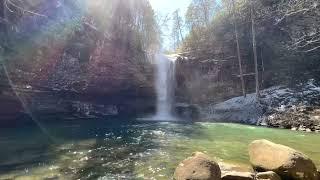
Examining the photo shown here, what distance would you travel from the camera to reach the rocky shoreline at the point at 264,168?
9.27 meters

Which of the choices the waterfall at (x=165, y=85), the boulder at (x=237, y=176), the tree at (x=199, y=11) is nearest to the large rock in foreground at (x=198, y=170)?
the boulder at (x=237, y=176)

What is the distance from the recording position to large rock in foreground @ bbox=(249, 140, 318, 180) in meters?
9.85

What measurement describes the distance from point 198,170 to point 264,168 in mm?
2517

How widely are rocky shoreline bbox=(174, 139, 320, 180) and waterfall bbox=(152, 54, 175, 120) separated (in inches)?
1041

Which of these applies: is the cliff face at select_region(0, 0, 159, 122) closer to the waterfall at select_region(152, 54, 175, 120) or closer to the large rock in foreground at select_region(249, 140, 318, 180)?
the waterfall at select_region(152, 54, 175, 120)

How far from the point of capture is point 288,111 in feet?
96.6

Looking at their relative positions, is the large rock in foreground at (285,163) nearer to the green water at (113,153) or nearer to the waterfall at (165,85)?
the green water at (113,153)

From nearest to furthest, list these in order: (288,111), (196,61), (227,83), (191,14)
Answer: (288,111) → (227,83) → (196,61) → (191,14)

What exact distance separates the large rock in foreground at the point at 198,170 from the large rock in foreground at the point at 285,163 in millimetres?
1937

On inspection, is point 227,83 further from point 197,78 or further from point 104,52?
point 104,52

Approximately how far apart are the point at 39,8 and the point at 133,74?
38.7 ft

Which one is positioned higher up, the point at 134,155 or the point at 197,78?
the point at 197,78

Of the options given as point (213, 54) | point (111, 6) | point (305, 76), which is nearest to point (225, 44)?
point (213, 54)

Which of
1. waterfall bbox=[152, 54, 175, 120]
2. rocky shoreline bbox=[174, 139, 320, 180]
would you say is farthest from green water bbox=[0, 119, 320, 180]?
waterfall bbox=[152, 54, 175, 120]
